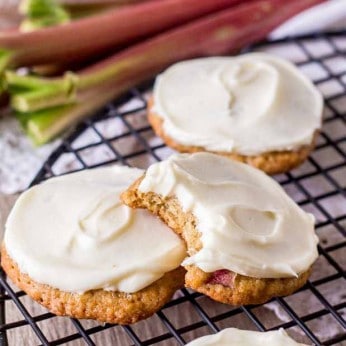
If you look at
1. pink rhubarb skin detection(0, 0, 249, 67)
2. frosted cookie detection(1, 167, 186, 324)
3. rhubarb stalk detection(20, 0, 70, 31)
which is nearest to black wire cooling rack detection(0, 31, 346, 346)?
frosted cookie detection(1, 167, 186, 324)

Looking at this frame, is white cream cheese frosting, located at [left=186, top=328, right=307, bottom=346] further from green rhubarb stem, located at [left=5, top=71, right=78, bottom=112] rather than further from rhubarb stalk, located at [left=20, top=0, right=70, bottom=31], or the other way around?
rhubarb stalk, located at [left=20, top=0, right=70, bottom=31]

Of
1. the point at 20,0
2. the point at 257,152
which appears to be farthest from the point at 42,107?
the point at 257,152

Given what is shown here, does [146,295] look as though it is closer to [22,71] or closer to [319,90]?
[319,90]

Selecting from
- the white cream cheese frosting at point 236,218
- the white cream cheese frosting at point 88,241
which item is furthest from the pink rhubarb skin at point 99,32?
the white cream cheese frosting at point 236,218

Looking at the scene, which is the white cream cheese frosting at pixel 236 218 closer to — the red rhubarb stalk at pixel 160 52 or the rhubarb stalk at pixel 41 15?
the red rhubarb stalk at pixel 160 52

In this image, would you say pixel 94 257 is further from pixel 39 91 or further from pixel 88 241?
pixel 39 91

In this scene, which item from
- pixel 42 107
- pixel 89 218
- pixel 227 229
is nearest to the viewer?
pixel 227 229

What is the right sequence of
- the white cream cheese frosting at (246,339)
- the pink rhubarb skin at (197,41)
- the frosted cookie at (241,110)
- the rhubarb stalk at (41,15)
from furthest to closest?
the rhubarb stalk at (41,15), the pink rhubarb skin at (197,41), the frosted cookie at (241,110), the white cream cheese frosting at (246,339)
